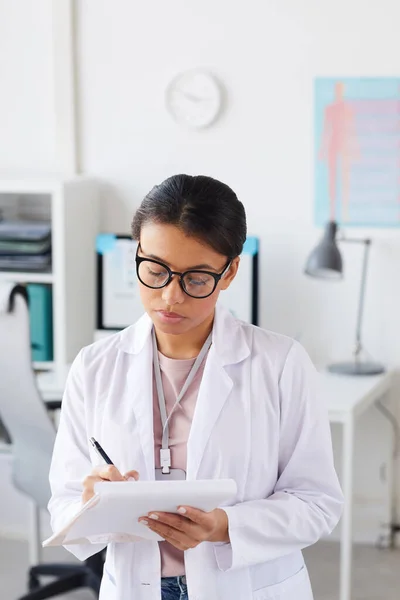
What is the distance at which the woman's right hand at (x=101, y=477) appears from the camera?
1378mm

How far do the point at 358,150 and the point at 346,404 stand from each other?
1018mm

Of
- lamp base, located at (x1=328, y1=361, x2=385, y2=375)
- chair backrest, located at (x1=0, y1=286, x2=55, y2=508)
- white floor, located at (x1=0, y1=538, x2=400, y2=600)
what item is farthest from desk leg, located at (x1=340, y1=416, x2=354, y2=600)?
chair backrest, located at (x1=0, y1=286, x2=55, y2=508)

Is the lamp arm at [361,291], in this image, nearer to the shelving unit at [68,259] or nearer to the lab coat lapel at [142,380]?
the shelving unit at [68,259]

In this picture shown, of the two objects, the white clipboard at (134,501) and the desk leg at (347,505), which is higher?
the white clipboard at (134,501)

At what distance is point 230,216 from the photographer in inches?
57.6

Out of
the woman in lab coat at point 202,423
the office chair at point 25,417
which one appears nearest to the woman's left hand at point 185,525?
the woman in lab coat at point 202,423

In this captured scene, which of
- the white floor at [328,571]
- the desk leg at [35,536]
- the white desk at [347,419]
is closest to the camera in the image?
the white desk at [347,419]

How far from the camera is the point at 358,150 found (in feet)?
11.5

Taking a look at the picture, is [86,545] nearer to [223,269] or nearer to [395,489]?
[223,269]

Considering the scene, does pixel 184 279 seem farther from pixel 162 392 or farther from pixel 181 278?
pixel 162 392

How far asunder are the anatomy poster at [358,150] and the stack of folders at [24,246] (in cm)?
103

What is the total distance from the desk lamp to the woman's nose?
192 cm

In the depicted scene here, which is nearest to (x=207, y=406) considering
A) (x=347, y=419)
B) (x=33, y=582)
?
(x=347, y=419)

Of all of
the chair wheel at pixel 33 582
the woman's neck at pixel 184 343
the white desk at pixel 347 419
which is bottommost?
the chair wheel at pixel 33 582
